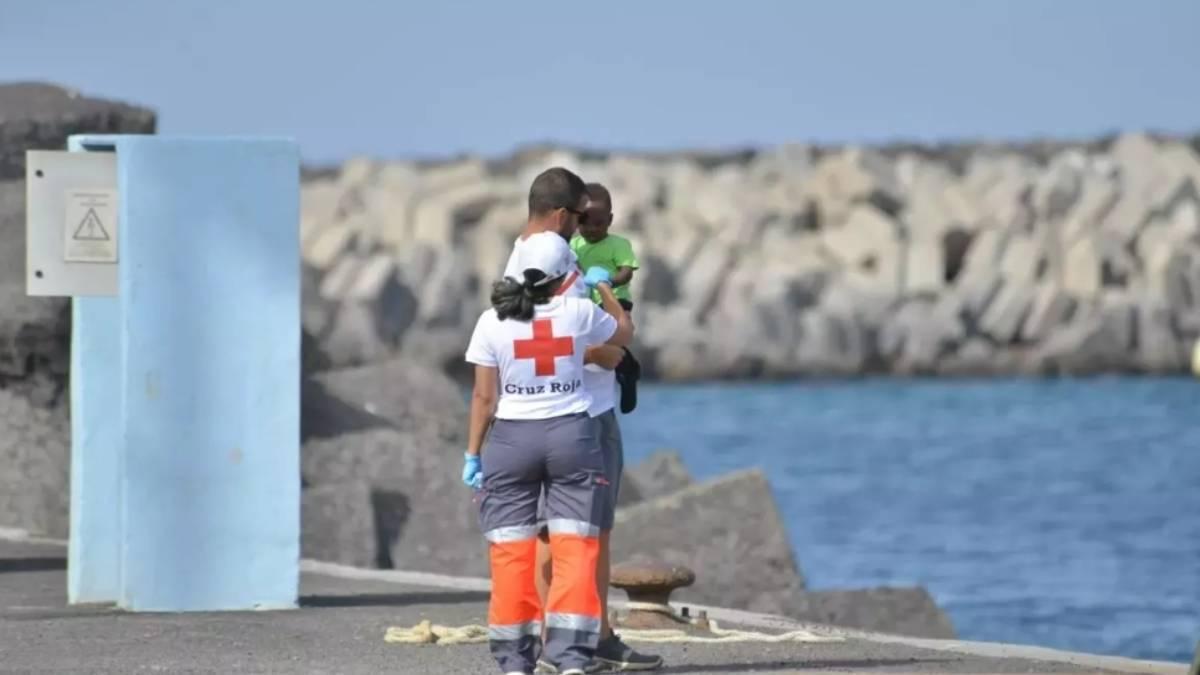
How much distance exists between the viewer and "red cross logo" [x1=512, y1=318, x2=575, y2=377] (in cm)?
935

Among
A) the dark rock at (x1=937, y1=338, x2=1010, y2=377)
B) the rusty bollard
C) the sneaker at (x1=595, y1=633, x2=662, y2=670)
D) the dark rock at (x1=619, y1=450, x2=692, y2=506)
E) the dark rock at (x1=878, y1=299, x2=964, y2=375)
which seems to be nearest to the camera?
the sneaker at (x1=595, y1=633, x2=662, y2=670)

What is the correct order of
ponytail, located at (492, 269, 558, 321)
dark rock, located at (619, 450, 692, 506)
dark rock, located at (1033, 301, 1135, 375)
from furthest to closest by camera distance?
1. dark rock, located at (1033, 301, 1135, 375)
2. dark rock, located at (619, 450, 692, 506)
3. ponytail, located at (492, 269, 558, 321)

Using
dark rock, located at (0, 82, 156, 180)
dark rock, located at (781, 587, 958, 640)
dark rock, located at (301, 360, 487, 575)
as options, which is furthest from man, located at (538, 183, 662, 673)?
dark rock, located at (0, 82, 156, 180)

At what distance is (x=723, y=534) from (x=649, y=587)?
4042mm

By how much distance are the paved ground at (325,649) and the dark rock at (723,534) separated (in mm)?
2909

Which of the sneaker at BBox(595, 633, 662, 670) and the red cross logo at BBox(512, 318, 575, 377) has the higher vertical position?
the red cross logo at BBox(512, 318, 575, 377)

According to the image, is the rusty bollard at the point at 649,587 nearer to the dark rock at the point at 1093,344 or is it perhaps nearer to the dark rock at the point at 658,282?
the dark rock at the point at 658,282

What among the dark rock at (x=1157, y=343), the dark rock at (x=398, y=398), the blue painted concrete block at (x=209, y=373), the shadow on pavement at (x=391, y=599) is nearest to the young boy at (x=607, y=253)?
the blue painted concrete block at (x=209, y=373)

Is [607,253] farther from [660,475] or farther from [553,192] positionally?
[660,475]

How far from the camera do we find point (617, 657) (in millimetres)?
9875

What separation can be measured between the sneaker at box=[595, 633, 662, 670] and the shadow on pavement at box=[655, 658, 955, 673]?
7cm

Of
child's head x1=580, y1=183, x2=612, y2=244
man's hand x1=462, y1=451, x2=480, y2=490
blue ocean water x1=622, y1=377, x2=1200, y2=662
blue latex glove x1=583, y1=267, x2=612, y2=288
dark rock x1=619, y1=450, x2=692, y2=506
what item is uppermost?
child's head x1=580, y1=183, x2=612, y2=244

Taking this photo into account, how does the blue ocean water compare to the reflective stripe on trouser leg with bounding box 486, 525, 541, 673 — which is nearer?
the reflective stripe on trouser leg with bounding box 486, 525, 541, 673

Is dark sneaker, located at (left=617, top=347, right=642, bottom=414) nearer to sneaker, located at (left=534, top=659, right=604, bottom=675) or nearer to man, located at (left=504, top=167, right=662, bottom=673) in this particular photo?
man, located at (left=504, top=167, right=662, bottom=673)
